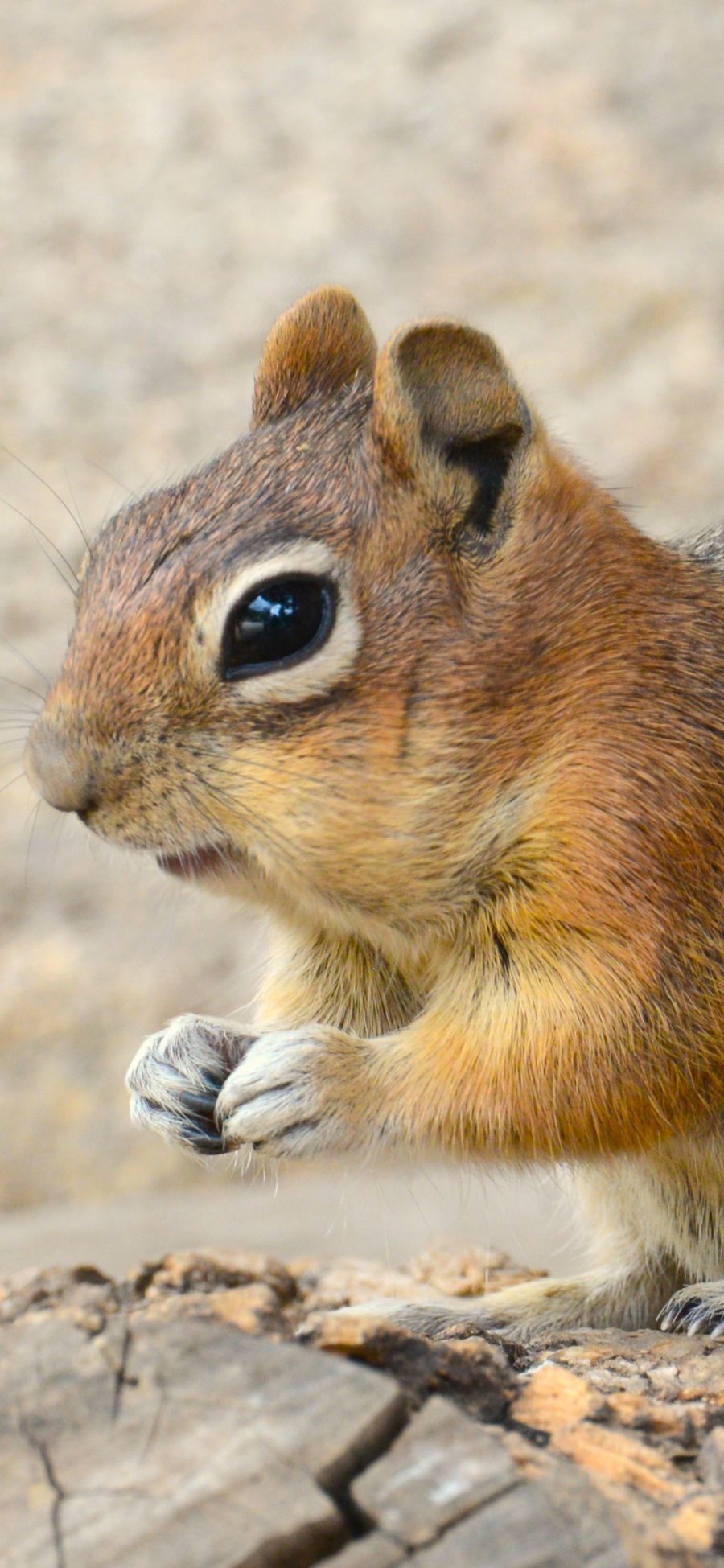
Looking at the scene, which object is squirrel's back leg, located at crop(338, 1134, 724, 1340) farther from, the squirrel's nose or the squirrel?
the squirrel's nose

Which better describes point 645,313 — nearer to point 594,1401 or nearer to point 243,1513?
point 594,1401

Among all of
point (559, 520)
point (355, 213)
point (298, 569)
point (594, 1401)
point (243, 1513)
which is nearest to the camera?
point (243, 1513)

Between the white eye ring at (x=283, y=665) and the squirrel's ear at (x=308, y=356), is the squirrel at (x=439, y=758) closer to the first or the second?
the white eye ring at (x=283, y=665)

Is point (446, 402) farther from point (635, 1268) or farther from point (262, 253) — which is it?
point (262, 253)

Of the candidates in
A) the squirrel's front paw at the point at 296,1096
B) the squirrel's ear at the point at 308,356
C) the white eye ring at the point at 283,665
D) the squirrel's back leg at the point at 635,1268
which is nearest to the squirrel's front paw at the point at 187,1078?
the squirrel's front paw at the point at 296,1096

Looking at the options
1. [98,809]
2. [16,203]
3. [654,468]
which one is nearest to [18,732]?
[16,203]

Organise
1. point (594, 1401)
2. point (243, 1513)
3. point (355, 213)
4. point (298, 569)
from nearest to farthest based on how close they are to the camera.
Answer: point (243, 1513) → point (594, 1401) → point (298, 569) → point (355, 213)

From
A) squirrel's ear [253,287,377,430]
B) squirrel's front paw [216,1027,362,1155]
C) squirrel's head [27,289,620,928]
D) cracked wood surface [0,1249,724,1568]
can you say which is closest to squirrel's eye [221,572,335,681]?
squirrel's head [27,289,620,928]
